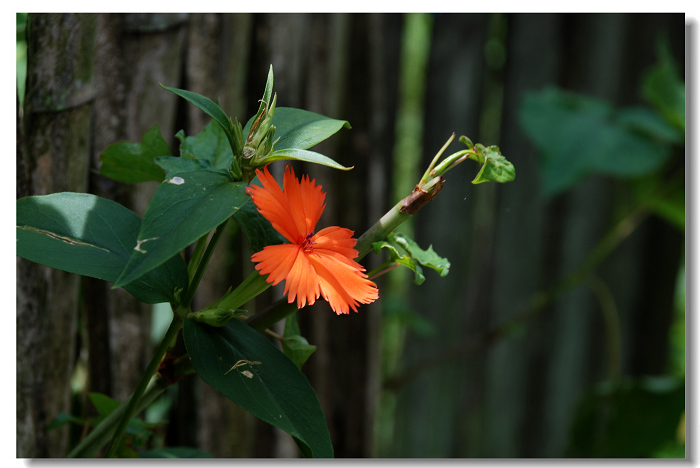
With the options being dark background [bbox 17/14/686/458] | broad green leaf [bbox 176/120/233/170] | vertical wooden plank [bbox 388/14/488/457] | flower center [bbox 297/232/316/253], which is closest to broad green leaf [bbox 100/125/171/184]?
broad green leaf [bbox 176/120/233/170]

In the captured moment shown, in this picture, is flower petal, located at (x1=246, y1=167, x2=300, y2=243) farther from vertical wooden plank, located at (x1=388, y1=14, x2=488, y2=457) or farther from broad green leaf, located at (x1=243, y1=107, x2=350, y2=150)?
vertical wooden plank, located at (x1=388, y1=14, x2=488, y2=457)

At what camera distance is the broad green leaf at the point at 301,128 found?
0.29 m

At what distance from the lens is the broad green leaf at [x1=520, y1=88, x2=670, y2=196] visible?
0.80 m

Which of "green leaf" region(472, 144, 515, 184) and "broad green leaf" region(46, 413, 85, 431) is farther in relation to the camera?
"broad green leaf" region(46, 413, 85, 431)

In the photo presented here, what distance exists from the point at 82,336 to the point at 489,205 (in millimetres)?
709

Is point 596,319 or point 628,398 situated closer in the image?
point 628,398

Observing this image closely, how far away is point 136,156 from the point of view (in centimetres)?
36

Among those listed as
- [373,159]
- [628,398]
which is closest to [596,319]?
[628,398]

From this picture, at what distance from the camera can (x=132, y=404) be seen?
30cm

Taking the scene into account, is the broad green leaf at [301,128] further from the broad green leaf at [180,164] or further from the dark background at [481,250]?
the dark background at [481,250]

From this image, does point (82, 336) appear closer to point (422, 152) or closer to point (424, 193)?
point (424, 193)

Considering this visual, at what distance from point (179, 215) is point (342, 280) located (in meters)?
0.08

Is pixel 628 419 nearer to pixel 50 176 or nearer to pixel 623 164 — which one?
pixel 623 164

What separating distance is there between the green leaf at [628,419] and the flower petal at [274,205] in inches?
26.5
